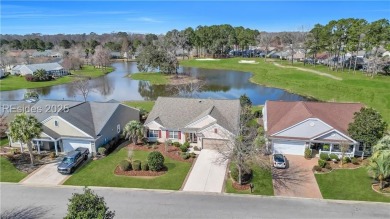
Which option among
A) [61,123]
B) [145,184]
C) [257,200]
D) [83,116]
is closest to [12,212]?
[145,184]

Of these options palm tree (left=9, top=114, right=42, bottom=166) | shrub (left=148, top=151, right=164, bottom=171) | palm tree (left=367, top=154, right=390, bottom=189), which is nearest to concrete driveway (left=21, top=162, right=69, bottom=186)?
palm tree (left=9, top=114, right=42, bottom=166)

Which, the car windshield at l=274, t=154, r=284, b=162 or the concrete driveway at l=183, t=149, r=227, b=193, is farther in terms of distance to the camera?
the car windshield at l=274, t=154, r=284, b=162

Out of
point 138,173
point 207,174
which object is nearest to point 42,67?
point 138,173

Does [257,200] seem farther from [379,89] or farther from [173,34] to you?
[173,34]

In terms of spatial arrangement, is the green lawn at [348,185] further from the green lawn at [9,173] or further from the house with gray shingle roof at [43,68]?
the house with gray shingle roof at [43,68]

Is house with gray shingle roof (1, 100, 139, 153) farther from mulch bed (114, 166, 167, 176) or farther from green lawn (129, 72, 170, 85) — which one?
green lawn (129, 72, 170, 85)

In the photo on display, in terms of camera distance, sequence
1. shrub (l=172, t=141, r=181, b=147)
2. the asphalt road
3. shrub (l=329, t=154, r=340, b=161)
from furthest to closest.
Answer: shrub (l=172, t=141, r=181, b=147)
shrub (l=329, t=154, r=340, b=161)
the asphalt road

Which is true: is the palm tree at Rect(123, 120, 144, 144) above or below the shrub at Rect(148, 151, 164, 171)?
above
